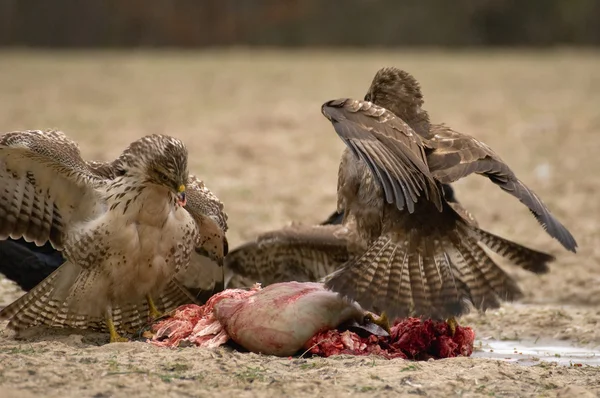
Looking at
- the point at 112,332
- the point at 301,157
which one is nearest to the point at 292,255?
the point at 112,332

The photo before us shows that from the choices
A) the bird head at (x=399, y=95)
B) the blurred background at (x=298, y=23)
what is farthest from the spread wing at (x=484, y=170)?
the blurred background at (x=298, y=23)

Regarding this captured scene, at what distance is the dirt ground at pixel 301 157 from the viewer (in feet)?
15.4

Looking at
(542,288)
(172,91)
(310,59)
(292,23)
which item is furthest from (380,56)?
(542,288)

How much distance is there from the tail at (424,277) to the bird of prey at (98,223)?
0.96 meters

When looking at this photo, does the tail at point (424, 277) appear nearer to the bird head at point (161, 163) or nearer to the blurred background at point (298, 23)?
the bird head at point (161, 163)

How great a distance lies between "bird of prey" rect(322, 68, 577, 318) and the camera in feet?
17.8

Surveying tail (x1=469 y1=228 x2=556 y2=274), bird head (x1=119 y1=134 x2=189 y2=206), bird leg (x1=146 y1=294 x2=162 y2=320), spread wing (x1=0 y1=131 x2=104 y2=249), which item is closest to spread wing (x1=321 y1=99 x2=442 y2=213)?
tail (x1=469 y1=228 x2=556 y2=274)

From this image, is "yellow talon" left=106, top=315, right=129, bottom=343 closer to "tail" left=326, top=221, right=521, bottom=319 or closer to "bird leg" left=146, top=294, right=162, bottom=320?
"bird leg" left=146, top=294, right=162, bottom=320

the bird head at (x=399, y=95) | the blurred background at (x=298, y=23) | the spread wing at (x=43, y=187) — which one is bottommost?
the spread wing at (x=43, y=187)

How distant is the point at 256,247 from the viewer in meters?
6.90

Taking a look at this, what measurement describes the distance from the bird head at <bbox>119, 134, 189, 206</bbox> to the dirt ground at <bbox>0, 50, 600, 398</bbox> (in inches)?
32.8

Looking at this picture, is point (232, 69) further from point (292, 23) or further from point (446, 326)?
point (446, 326)

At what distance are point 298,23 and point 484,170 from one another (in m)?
24.5

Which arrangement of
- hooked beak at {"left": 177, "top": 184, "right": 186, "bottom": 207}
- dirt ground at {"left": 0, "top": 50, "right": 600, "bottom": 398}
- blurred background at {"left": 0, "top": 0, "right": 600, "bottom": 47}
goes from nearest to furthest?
dirt ground at {"left": 0, "top": 50, "right": 600, "bottom": 398}, hooked beak at {"left": 177, "top": 184, "right": 186, "bottom": 207}, blurred background at {"left": 0, "top": 0, "right": 600, "bottom": 47}
